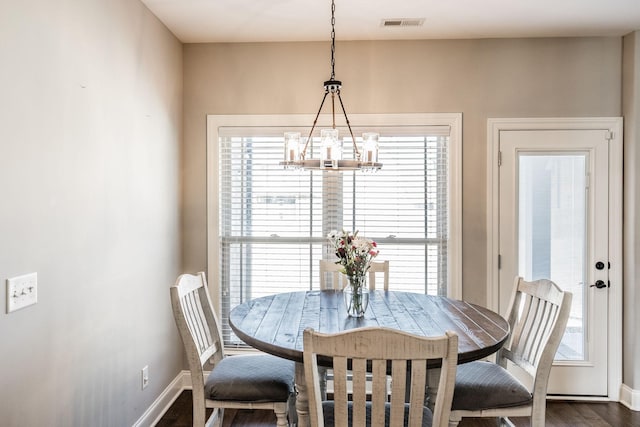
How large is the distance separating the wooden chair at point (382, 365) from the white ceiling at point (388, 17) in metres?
2.09

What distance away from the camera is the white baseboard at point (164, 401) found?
2.64 meters

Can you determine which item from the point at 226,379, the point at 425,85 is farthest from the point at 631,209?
the point at 226,379

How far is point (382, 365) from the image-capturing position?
1.35 m

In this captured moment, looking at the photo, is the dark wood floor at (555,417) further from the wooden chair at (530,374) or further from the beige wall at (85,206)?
the wooden chair at (530,374)

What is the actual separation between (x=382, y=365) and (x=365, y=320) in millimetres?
712

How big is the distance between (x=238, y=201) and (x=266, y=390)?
5.43ft

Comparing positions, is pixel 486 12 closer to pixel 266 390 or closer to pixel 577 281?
pixel 577 281

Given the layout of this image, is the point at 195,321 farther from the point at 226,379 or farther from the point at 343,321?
the point at 343,321

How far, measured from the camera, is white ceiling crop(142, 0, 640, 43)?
2.60m

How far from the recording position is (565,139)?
10.1 ft

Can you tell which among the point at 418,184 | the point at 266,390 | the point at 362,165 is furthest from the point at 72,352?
the point at 418,184

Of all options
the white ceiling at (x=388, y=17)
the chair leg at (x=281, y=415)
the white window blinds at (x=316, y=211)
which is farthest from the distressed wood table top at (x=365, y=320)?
the white ceiling at (x=388, y=17)

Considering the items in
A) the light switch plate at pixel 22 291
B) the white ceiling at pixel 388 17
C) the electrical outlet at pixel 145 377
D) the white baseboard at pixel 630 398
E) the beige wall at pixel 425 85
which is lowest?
the white baseboard at pixel 630 398

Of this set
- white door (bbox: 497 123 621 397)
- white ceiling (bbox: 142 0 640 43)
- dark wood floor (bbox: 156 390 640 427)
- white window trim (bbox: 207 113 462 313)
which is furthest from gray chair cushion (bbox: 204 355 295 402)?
white ceiling (bbox: 142 0 640 43)
